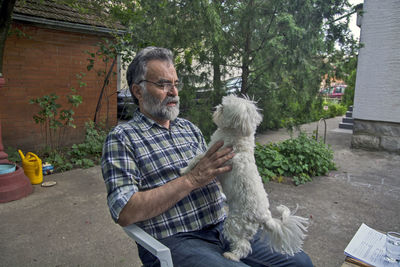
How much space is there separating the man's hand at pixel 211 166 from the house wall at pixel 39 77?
17.7ft

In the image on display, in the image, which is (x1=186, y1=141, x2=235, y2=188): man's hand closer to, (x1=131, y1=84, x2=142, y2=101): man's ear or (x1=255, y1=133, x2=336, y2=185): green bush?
(x1=131, y1=84, x2=142, y2=101): man's ear

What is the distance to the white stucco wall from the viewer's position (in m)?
6.23

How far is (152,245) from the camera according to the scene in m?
1.41

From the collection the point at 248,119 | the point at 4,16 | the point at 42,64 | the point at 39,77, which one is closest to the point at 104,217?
the point at 248,119

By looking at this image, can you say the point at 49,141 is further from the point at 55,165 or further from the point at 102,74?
the point at 102,74

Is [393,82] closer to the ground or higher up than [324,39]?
closer to the ground

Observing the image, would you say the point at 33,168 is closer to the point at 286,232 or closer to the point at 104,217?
the point at 104,217

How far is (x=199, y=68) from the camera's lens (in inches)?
195

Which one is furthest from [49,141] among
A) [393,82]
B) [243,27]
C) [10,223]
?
[393,82]

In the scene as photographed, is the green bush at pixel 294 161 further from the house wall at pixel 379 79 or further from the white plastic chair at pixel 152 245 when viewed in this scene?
the white plastic chair at pixel 152 245

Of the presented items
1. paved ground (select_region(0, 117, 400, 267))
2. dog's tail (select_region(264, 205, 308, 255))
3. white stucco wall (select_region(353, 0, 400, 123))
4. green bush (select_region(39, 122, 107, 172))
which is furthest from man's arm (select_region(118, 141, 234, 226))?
white stucco wall (select_region(353, 0, 400, 123))

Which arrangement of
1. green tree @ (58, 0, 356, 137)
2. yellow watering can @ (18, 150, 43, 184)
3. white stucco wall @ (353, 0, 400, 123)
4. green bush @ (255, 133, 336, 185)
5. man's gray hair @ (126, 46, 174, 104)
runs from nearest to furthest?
1. man's gray hair @ (126, 46, 174, 104)
2. green tree @ (58, 0, 356, 137)
3. yellow watering can @ (18, 150, 43, 184)
4. green bush @ (255, 133, 336, 185)
5. white stucco wall @ (353, 0, 400, 123)

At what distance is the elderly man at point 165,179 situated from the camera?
1.48 meters

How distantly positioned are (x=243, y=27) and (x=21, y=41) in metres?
4.38
